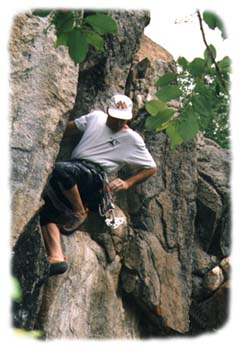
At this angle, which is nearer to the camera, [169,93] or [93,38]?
[93,38]

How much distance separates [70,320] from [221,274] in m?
4.11

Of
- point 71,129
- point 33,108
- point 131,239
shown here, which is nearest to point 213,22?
point 33,108

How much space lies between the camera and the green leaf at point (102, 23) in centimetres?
221

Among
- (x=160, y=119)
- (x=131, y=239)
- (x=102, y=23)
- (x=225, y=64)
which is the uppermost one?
(x=102, y=23)

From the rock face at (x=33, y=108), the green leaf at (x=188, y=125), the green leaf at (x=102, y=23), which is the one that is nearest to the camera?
the green leaf at (x=102, y=23)

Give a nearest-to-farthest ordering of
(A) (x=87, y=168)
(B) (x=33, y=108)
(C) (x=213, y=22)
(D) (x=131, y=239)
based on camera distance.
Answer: (C) (x=213, y=22) → (B) (x=33, y=108) → (A) (x=87, y=168) → (D) (x=131, y=239)

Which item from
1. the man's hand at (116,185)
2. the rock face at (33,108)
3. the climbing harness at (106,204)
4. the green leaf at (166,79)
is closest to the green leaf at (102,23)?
the green leaf at (166,79)

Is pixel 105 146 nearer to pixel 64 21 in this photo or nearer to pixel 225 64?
pixel 225 64

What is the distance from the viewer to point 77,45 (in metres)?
2.29

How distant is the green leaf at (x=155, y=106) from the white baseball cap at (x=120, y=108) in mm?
3912

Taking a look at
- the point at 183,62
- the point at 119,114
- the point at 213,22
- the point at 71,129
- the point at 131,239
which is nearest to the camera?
the point at 213,22

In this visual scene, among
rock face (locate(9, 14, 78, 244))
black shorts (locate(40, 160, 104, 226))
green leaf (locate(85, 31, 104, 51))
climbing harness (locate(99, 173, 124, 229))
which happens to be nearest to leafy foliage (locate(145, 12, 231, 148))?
green leaf (locate(85, 31, 104, 51))

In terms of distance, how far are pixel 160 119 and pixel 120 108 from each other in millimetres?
4018

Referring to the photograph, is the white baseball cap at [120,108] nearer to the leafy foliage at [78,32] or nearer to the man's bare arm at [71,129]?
the man's bare arm at [71,129]
